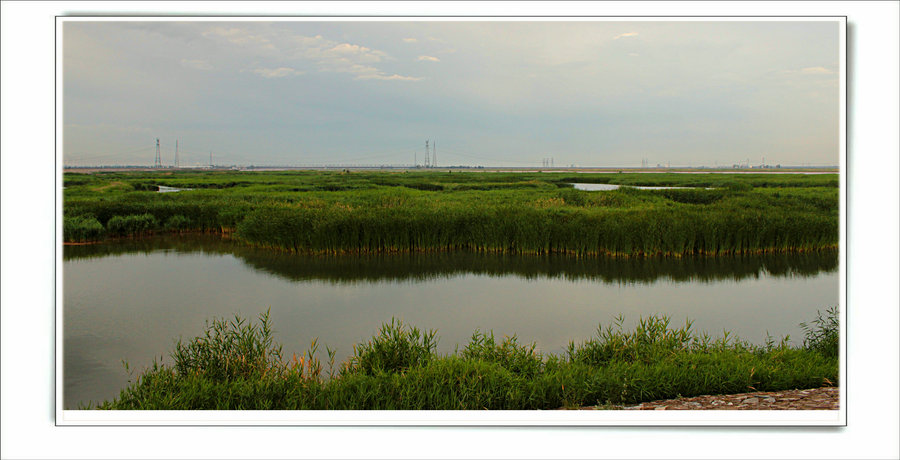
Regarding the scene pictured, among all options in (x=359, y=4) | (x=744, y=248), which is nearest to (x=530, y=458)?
(x=359, y=4)

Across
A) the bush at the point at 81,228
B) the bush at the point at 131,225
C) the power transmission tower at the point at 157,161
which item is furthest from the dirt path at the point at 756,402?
the bush at the point at 131,225

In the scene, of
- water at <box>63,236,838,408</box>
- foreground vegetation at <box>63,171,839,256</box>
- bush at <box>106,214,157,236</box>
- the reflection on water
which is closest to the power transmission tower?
foreground vegetation at <box>63,171,839,256</box>

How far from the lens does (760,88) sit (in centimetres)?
602

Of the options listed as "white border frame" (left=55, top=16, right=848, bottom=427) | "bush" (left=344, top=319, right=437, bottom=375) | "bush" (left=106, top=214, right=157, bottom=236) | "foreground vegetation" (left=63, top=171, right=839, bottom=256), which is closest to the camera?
"white border frame" (left=55, top=16, right=848, bottom=427)

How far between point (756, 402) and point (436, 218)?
669 centimetres

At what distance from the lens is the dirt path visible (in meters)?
3.22

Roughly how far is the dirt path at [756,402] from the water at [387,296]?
1631 mm

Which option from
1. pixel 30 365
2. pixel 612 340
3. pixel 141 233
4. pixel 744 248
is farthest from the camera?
pixel 141 233

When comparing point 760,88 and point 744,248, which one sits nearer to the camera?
point 760,88

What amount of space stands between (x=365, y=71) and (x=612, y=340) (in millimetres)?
4280

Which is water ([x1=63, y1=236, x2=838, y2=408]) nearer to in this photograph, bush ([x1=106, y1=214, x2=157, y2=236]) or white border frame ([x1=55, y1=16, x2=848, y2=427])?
bush ([x1=106, y1=214, x2=157, y2=236])

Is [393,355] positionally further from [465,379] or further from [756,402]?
[756,402]

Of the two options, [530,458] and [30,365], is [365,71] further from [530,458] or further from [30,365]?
[530,458]

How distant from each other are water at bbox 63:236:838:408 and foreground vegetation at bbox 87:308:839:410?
0.93 m
